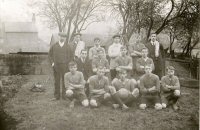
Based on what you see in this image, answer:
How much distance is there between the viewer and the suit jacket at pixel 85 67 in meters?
3.88

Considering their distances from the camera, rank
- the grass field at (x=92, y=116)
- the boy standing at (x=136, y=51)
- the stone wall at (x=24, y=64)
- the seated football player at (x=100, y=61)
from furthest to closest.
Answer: the stone wall at (x=24, y=64)
the boy standing at (x=136, y=51)
the seated football player at (x=100, y=61)
the grass field at (x=92, y=116)

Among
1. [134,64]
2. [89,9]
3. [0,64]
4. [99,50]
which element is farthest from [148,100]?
[0,64]

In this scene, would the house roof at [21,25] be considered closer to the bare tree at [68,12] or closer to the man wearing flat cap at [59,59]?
the bare tree at [68,12]

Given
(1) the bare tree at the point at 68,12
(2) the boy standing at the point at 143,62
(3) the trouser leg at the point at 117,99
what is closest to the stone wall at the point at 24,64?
(1) the bare tree at the point at 68,12

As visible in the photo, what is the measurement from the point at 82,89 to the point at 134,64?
78cm

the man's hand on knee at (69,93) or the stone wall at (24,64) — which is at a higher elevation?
the stone wall at (24,64)

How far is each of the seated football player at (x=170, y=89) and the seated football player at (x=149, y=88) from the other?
4.1 inches

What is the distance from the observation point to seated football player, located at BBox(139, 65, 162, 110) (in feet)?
11.4

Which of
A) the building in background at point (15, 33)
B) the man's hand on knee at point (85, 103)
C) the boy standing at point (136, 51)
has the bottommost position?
the man's hand on knee at point (85, 103)

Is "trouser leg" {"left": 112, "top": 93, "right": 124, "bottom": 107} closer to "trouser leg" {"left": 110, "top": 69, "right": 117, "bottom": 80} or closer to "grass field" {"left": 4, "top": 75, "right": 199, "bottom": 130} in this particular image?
"grass field" {"left": 4, "top": 75, "right": 199, "bottom": 130}

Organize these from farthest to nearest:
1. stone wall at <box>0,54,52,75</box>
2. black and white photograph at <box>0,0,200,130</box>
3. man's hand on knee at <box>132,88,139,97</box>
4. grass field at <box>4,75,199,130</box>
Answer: stone wall at <box>0,54,52,75</box> → man's hand on knee at <box>132,88,139,97</box> → black and white photograph at <box>0,0,200,130</box> → grass field at <box>4,75,199,130</box>

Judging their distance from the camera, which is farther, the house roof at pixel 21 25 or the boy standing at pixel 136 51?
the house roof at pixel 21 25

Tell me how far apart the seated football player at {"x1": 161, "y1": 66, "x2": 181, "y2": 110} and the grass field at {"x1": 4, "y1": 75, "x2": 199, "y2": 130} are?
0.10 meters

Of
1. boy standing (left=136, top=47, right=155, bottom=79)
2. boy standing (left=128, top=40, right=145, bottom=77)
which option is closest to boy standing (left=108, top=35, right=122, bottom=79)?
boy standing (left=128, top=40, right=145, bottom=77)
